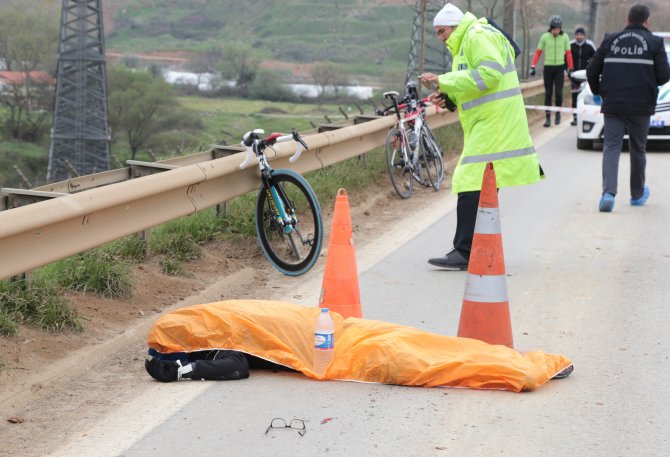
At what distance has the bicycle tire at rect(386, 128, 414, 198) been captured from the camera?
12219 mm

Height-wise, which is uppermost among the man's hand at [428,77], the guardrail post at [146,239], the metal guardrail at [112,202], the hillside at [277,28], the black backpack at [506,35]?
the black backpack at [506,35]

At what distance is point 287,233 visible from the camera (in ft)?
26.8

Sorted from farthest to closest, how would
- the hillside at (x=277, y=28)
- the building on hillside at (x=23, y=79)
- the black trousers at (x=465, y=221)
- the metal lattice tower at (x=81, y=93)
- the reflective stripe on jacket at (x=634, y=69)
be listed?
the hillside at (x=277, y=28) → the building on hillside at (x=23, y=79) → the metal lattice tower at (x=81, y=93) → the reflective stripe on jacket at (x=634, y=69) → the black trousers at (x=465, y=221)

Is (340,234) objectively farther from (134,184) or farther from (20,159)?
(20,159)

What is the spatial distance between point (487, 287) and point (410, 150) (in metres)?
6.50

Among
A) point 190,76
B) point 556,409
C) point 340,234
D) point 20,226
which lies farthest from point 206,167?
point 190,76

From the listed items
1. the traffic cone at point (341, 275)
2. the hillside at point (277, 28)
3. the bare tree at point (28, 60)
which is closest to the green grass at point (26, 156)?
the bare tree at point (28, 60)

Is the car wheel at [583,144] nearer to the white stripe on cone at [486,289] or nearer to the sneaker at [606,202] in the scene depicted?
the sneaker at [606,202]

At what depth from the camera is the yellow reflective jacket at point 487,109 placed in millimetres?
8141

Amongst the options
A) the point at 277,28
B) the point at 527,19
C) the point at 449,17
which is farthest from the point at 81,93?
the point at 277,28

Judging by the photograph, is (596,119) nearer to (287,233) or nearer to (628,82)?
(628,82)

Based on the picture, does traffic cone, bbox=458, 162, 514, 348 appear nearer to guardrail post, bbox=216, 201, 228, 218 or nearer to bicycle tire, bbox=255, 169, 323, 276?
bicycle tire, bbox=255, 169, 323, 276

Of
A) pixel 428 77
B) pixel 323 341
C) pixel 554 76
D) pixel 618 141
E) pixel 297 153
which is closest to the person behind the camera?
pixel 323 341

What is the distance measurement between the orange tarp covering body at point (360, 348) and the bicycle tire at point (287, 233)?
84.9 inches
